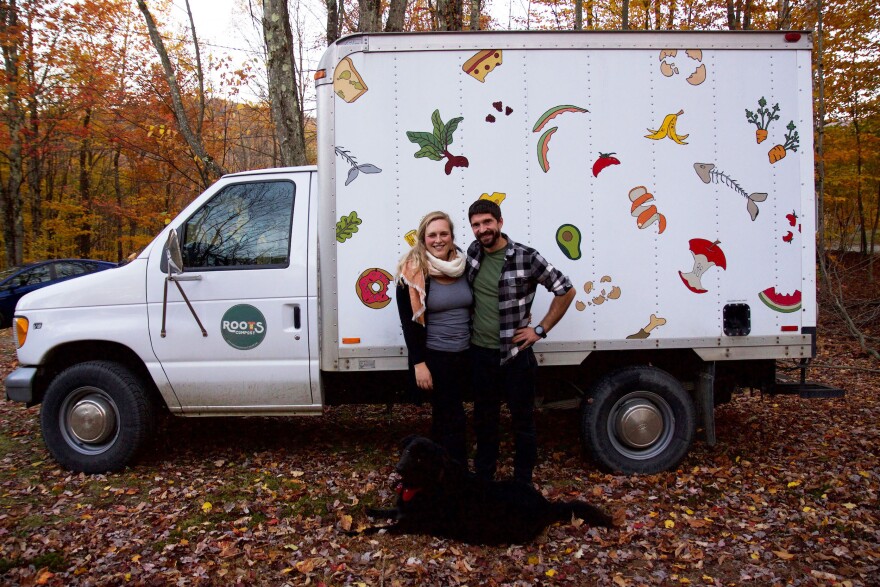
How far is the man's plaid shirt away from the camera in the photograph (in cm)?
405

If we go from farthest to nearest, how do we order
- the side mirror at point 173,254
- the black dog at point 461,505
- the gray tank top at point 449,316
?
the side mirror at point 173,254 < the gray tank top at point 449,316 < the black dog at point 461,505

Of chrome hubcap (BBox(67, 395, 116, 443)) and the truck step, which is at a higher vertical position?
the truck step

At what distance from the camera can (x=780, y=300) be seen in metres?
4.62

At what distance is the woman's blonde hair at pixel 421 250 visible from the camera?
406cm

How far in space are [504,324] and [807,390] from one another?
104 inches

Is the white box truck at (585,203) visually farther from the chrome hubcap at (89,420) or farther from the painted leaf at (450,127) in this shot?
the chrome hubcap at (89,420)

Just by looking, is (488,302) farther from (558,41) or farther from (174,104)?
(174,104)

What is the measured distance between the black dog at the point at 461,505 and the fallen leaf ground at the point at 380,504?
9 centimetres

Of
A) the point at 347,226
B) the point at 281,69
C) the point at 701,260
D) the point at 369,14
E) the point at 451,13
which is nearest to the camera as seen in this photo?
the point at 347,226

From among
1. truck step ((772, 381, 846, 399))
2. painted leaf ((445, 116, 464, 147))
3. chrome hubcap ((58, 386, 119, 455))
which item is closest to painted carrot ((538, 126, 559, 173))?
painted leaf ((445, 116, 464, 147))

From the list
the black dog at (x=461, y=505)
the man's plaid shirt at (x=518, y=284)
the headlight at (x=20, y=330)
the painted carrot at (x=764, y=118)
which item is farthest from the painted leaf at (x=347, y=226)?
the painted carrot at (x=764, y=118)

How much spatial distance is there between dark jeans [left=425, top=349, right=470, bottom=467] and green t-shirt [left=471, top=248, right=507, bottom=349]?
7.2 inches

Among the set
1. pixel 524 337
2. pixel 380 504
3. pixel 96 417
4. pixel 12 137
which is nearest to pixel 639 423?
pixel 524 337

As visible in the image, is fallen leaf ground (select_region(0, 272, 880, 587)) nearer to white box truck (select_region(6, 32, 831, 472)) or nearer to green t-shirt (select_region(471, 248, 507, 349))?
white box truck (select_region(6, 32, 831, 472))
